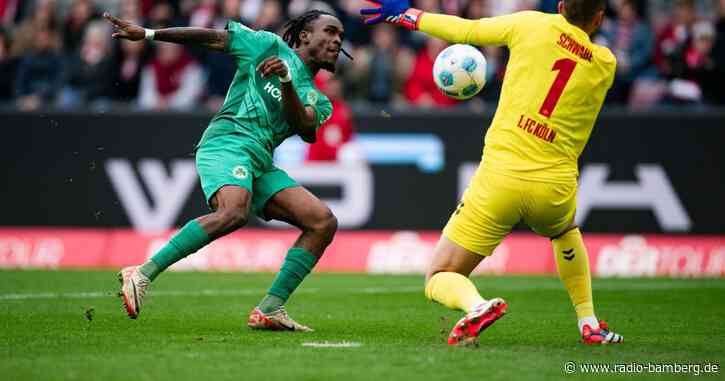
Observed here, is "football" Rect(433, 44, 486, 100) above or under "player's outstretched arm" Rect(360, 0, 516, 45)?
under

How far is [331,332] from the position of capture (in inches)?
357

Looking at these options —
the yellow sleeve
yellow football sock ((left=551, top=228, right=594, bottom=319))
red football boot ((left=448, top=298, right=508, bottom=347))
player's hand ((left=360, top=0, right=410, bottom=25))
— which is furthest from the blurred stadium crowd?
red football boot ((left=448, top=298, right=508, bottom=347))

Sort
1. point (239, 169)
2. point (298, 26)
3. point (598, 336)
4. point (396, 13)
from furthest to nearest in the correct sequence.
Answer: point (298, 26), point (239, 169), point (598, 336), point (396, 13)

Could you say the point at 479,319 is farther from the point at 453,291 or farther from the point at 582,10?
the point at 582,10

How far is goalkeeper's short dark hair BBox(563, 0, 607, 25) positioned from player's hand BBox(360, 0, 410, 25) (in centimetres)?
108

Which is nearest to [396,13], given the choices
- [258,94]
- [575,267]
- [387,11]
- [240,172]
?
[387,11]

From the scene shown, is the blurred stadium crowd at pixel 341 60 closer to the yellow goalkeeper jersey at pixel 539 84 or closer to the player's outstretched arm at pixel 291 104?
the player's outstretched arm at pixel 291 104

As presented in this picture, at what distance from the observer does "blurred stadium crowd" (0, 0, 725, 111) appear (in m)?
17.3

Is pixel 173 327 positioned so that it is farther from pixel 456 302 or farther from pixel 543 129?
pixel 543 129

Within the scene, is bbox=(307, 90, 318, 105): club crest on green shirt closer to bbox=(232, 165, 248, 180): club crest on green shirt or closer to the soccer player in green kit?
the soccer player in green kit

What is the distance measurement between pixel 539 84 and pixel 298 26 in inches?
91.1

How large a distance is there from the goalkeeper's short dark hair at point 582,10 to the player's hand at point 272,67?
187 centimetres

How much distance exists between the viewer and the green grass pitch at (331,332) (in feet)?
22.7

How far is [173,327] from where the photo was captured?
9.17 m
